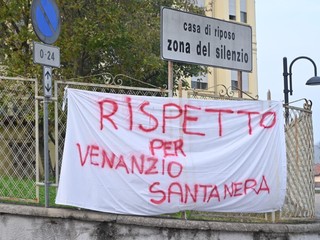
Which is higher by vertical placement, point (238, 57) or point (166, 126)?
point (238, 57)

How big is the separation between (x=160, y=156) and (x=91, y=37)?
28.9 feet

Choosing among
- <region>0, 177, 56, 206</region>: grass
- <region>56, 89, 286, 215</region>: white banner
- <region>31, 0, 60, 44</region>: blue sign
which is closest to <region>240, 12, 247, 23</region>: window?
<region>56, 89, 286, 215</region>: white banner

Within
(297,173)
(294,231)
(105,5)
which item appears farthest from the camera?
(105,5)

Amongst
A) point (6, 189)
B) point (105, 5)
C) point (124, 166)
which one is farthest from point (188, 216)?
point (105, 5)

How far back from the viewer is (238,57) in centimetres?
920

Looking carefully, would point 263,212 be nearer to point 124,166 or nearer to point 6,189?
point 124,166

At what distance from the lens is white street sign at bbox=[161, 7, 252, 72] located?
8172mm

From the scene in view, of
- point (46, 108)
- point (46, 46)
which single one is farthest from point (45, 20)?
point (46, 108)

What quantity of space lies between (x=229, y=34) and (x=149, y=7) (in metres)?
9.45

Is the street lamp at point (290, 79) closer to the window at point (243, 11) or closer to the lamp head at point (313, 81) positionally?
the lamp head at point (313, 81)

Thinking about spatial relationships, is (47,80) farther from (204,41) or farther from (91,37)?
(91,37)

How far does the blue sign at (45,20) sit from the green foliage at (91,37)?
312 inches

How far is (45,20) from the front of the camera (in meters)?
7.32

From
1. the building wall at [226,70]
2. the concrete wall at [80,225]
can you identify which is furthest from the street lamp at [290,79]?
the building wall at [226,70]
